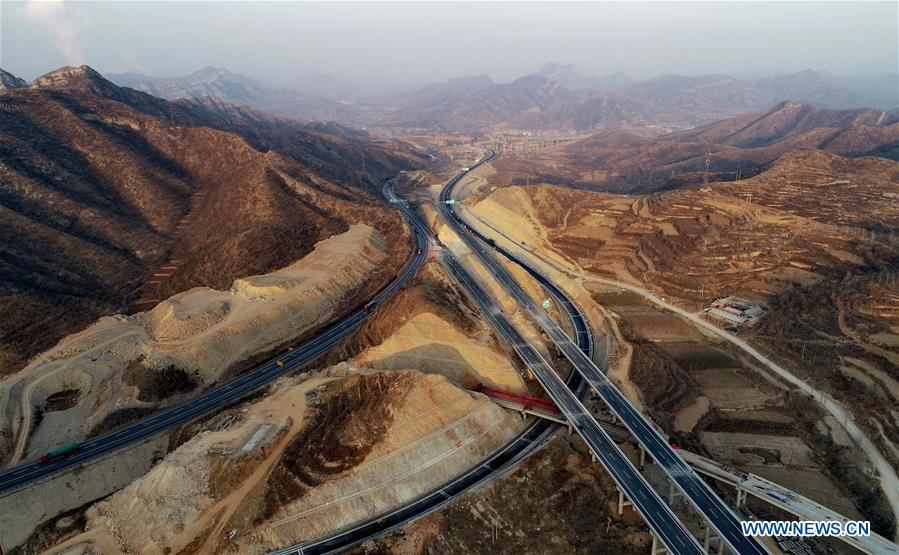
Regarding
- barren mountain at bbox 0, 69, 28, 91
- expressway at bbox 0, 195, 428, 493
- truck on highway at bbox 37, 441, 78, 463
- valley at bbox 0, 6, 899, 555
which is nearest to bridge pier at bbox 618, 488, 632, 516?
valley at bbox 0, 6, 899, 555

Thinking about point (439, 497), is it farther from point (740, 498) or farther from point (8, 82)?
point (8, 82)

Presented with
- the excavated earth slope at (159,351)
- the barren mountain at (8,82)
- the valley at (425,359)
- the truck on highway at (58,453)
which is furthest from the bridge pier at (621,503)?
the barren mountain at (8,82)

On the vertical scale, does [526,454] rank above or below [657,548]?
above

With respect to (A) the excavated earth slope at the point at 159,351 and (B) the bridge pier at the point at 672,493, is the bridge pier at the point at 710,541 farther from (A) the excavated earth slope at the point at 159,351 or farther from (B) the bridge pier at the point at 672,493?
(A) the excavated earth slope at the point at 159,351

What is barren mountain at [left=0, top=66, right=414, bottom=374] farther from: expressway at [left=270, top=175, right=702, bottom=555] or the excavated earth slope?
expressway at [left=270, top=175, right=702, bottom=555]

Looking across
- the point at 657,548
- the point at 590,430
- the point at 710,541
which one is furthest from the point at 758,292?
the point at 657,548

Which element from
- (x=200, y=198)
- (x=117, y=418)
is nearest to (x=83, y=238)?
(x=200, y=198)
